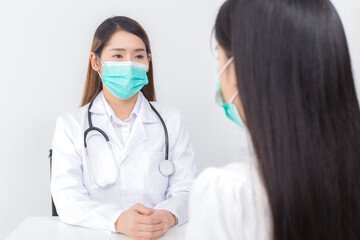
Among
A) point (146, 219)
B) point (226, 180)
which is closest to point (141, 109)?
point (146, 219)

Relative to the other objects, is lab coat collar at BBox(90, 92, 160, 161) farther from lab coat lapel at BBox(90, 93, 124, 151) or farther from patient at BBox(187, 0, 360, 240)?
patient at BBox(187, 0, 360, 240)

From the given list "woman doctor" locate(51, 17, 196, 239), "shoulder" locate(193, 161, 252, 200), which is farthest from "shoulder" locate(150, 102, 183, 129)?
"shoulder" locate(193, 161, 252, 200)

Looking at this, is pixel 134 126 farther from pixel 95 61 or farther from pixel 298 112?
pixel 298 112

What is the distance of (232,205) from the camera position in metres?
0.64

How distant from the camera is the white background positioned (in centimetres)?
201

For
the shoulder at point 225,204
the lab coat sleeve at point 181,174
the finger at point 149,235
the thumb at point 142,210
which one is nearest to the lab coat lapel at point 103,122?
the lab coat sleeve at point 181,174

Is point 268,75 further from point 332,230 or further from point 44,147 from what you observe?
point 44,147

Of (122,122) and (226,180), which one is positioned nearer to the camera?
(226,180)

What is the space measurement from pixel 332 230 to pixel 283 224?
0.09m

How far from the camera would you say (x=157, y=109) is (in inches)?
66.3

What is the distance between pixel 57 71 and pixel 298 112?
65.2 inches

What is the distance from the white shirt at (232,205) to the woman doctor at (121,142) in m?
0.70

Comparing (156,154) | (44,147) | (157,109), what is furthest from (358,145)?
(44,147)

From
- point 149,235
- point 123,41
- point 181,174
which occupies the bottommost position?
point 149,235
